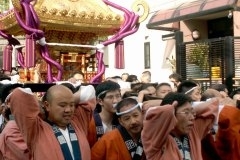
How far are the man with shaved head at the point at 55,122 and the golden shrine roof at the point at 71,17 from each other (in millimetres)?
3961

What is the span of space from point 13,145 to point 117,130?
742 mm

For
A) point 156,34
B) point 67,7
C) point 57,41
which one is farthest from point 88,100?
point 156,34

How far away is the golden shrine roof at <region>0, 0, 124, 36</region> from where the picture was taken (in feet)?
22.8

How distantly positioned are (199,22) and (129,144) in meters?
10.0

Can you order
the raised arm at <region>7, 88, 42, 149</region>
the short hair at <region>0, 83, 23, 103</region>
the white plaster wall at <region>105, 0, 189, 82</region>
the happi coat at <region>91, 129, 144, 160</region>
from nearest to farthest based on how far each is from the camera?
the raised arm at <region>7, 88, 42, 149</region> < the happi coat at <region>91, 129, 144, 160</region> < the short hair at <region>0, 83, 23, 103</region> < the white plaster wall at <region>105, 0, 189, 82</region>

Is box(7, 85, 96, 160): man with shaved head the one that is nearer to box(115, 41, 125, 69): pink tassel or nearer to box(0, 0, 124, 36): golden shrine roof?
box(0, 0, 124, 36): golden shrine roof

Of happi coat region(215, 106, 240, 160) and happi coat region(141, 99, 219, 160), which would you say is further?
happi coat region(215, 106, 240, 160)

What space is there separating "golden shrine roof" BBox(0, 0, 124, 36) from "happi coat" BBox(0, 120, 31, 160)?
3934mm

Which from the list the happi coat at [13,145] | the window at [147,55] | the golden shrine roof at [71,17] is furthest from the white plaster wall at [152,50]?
the happi coat at [13,145]

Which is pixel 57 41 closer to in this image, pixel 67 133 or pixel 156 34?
pixel 67 133

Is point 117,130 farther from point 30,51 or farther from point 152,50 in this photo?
point 152,50

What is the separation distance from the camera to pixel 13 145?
2924mm

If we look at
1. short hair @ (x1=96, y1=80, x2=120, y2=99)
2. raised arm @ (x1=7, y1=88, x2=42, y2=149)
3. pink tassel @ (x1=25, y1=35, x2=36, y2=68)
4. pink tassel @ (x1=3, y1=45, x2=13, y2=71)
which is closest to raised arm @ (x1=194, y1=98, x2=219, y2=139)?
short hair @ (x1=96, y1=80, x2=120, y2=99)

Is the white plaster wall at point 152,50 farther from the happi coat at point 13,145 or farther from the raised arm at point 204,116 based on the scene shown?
the happi coat at point 13,145
